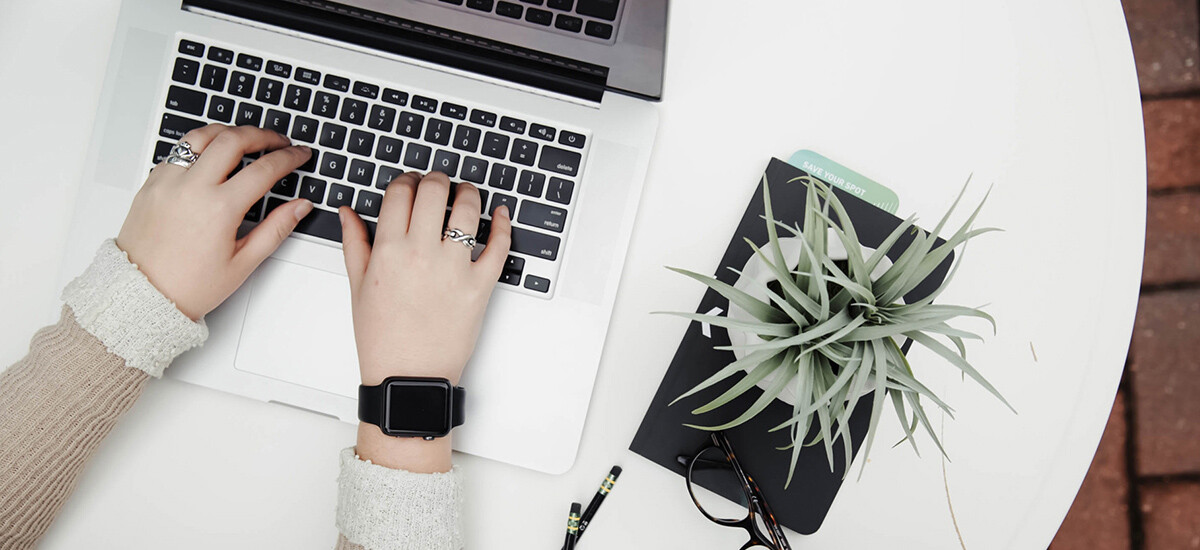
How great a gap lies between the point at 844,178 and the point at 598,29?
256 millimetres

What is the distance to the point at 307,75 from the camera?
23.5 inches

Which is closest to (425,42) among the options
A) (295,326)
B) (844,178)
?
(295,326)

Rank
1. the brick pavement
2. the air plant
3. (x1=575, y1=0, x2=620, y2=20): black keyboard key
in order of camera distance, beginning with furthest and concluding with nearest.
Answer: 1. the brick pavement
2. (x1=575, y1=0, x2=620, y2=20): black keyboard key
3. the air plant

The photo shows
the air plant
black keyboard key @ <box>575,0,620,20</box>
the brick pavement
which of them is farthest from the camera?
the brick pavement

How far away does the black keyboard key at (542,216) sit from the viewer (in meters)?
0.59

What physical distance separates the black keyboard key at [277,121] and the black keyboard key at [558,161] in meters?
0.21

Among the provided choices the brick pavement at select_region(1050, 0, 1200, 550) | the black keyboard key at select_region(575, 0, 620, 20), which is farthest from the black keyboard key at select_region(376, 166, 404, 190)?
the brick pavement at select_region(1050, 0, 1200, 550)

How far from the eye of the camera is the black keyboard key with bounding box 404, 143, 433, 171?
594mm

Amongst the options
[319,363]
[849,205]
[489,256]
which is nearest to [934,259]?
[849,205]

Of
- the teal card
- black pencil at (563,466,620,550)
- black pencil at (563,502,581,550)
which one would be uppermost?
the teal card

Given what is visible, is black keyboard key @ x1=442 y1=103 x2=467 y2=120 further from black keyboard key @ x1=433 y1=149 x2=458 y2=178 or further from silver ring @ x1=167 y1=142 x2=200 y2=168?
silver ring @ x1=167 y1=142 x2=200 y2=168

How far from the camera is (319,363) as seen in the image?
0.60 meters

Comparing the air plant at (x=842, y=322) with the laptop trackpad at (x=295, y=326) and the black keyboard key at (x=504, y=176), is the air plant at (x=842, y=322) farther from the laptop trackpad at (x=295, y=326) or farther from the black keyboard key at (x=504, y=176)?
the laptop trackpad at (x=295, y=326)

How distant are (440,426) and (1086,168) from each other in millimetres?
619
